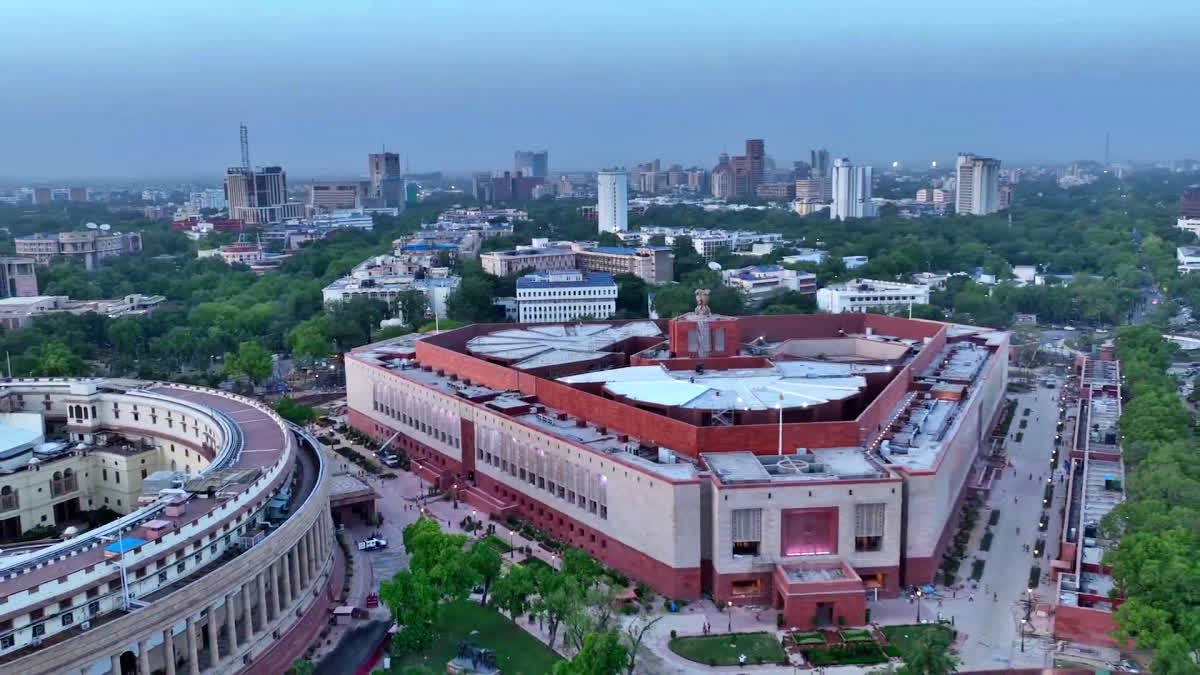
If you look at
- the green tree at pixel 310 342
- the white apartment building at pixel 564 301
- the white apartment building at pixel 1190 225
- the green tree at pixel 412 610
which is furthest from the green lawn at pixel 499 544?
the white apartment building at pixel 1190 225

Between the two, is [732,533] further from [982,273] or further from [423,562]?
[982,273]

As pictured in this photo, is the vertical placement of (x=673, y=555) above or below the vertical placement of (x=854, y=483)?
below

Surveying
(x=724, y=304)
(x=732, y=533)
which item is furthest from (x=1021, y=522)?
(x=724, y=304)

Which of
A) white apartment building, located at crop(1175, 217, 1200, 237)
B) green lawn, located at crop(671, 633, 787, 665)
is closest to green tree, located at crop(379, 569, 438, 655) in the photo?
green lawn, located at crop(671, 633, 787, 665)

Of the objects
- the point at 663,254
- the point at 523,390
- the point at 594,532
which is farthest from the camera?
the point at 663,254

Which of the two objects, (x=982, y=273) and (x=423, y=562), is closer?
(x=423, y=562)

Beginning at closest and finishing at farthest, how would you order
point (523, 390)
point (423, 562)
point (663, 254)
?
1. point (423, 562)
2. point (523, 390)
3. point (663, 254)

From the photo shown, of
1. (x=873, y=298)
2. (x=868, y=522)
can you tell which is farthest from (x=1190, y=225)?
(x=868, y=522)
